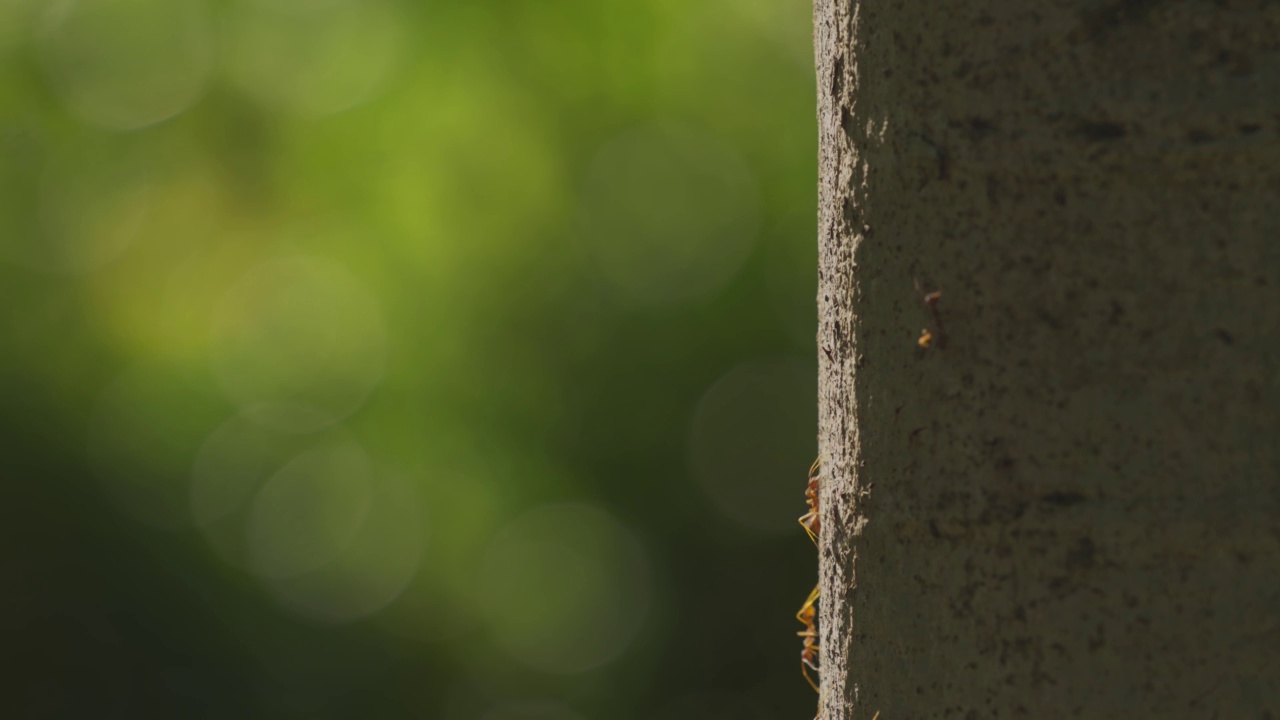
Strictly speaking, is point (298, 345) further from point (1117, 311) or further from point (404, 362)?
point (1117, 311)

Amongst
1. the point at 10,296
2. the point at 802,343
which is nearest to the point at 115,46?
the point at 10,296

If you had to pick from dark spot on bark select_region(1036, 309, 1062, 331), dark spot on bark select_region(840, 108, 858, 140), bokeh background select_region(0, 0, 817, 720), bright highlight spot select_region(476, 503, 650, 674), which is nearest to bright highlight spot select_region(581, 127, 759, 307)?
bokeh background select_region(0, 0, 817, 720)

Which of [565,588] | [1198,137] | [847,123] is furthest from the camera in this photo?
[565,588]

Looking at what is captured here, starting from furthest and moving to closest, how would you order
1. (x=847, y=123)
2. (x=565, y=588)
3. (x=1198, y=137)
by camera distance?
(x=565, y=588) → (x=847, y=123) → (x=1198, y=137)

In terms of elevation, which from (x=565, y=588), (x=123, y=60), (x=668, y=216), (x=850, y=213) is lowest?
(x=565, y=588)

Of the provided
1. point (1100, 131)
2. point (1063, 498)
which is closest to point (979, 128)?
point (1100, 131)

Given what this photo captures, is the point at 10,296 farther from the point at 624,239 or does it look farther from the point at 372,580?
the point at 624,239

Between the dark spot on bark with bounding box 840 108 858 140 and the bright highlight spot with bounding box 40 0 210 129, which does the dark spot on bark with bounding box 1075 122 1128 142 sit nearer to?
the dark spot on bark with bounding box 840 108 858 140
